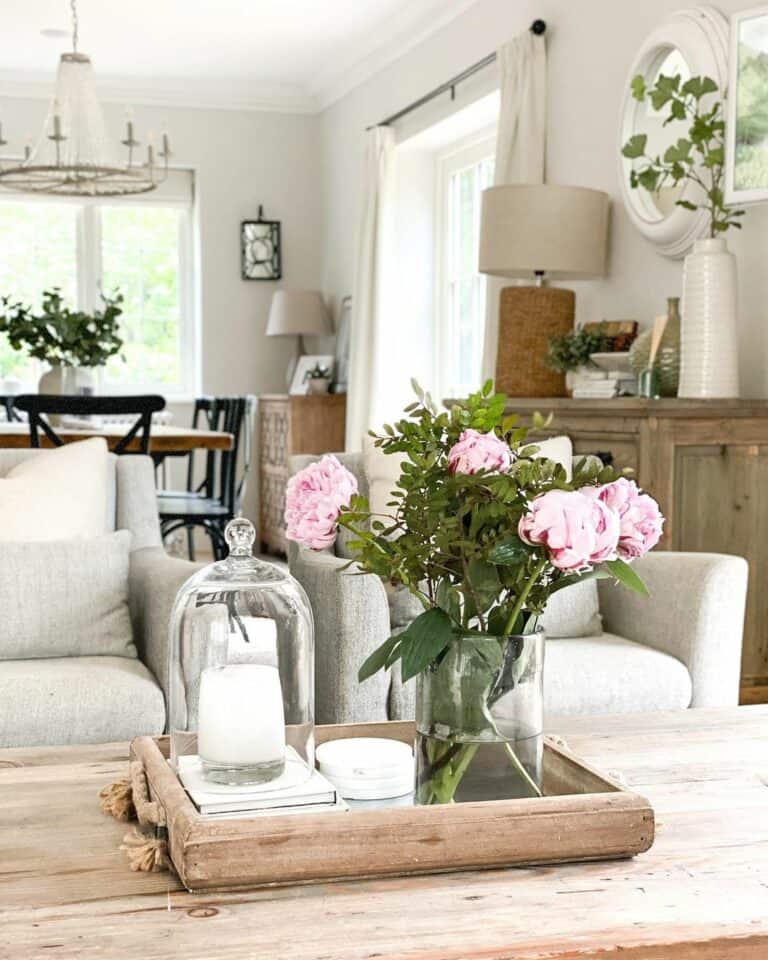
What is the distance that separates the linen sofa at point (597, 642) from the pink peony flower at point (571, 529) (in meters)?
1.30

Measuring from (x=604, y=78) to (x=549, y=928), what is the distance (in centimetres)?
391

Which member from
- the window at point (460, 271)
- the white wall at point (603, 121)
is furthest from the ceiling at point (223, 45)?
the window at point (460, 271)

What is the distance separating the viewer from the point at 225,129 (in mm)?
7992

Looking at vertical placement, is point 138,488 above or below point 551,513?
below

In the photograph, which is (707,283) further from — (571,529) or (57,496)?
(571,529)

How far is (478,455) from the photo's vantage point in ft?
4.11

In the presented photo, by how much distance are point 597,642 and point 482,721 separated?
156cm

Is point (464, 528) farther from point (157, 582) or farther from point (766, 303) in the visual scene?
point (766, 303)

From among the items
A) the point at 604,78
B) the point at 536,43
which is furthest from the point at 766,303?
the point at 536,43

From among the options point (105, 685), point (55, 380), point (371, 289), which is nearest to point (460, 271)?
point (371, 289)

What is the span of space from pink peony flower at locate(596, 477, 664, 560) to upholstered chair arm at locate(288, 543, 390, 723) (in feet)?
4.27

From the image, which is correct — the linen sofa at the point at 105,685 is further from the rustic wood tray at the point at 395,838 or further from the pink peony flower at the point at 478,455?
the pink peony flower at the point at 478,455

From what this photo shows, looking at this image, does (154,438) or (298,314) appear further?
(298,314)

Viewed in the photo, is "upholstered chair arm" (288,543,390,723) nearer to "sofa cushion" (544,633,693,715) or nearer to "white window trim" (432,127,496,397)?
"sofa cushion" (544,633,693,715)
